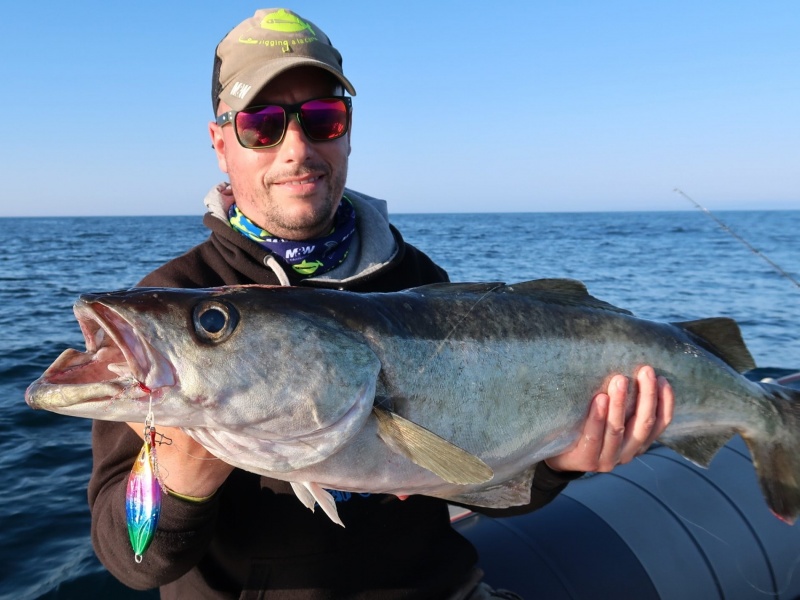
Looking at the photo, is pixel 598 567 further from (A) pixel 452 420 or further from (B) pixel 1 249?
(B) pixel 1 249

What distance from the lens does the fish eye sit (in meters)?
2.11

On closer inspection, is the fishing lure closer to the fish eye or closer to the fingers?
the fish eye

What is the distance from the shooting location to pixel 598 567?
3.99 metres

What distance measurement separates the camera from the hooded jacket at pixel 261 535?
2629mm

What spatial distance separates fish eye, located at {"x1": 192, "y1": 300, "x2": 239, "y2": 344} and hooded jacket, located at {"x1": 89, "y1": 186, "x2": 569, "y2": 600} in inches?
30.5

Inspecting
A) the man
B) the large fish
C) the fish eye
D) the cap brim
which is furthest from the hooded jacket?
the fish eye

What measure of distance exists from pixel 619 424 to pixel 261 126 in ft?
7.68

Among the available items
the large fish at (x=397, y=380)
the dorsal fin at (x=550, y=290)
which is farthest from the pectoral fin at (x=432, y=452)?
the dorsal fin at (x=550, y=290)

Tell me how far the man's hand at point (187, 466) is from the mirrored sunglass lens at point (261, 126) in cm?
163

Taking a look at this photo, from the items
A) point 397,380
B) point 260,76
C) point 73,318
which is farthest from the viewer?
point 73,318

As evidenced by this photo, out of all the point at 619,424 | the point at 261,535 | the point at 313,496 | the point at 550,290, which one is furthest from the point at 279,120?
the point at 619,424

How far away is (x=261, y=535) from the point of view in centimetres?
289

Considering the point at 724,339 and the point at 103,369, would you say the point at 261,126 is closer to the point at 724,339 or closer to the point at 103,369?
the point at 103,369

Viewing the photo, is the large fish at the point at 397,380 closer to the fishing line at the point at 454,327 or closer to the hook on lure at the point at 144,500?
the fishing line at the point at 454,327
